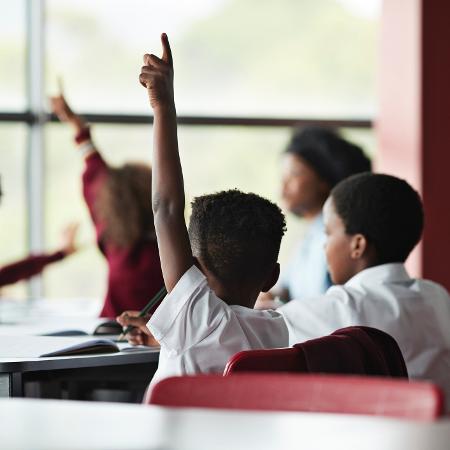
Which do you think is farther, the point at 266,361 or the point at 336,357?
the point at 336,357

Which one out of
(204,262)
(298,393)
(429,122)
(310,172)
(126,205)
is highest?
(429,122)

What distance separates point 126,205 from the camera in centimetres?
360

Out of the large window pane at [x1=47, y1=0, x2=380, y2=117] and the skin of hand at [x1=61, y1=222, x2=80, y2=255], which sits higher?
the large window pane at [x1=47, y1=0, x2=380, y2=117]

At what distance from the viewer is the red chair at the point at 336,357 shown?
1.57 metres

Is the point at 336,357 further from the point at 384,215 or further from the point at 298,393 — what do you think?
the point at 384,215

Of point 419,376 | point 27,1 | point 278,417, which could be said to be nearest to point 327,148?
point 419,376

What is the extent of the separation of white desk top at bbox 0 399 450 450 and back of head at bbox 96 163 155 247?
2.51 metres

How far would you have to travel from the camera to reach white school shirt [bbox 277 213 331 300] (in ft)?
12.2

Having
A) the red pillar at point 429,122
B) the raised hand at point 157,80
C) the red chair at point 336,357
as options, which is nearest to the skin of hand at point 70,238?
the red pillar at point 429,122

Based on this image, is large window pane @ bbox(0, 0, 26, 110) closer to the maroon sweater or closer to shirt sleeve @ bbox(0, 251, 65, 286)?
shirt sleeve @ bbox(0, 251, 65, 286)

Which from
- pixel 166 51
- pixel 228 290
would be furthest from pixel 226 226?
pixel 166 51

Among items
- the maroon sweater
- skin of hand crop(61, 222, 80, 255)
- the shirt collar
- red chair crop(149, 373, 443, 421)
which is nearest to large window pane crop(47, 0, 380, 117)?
skin of hand crop(61, 222, 80, 255)

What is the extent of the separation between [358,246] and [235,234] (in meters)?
0.73

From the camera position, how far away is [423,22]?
16.2 feet
